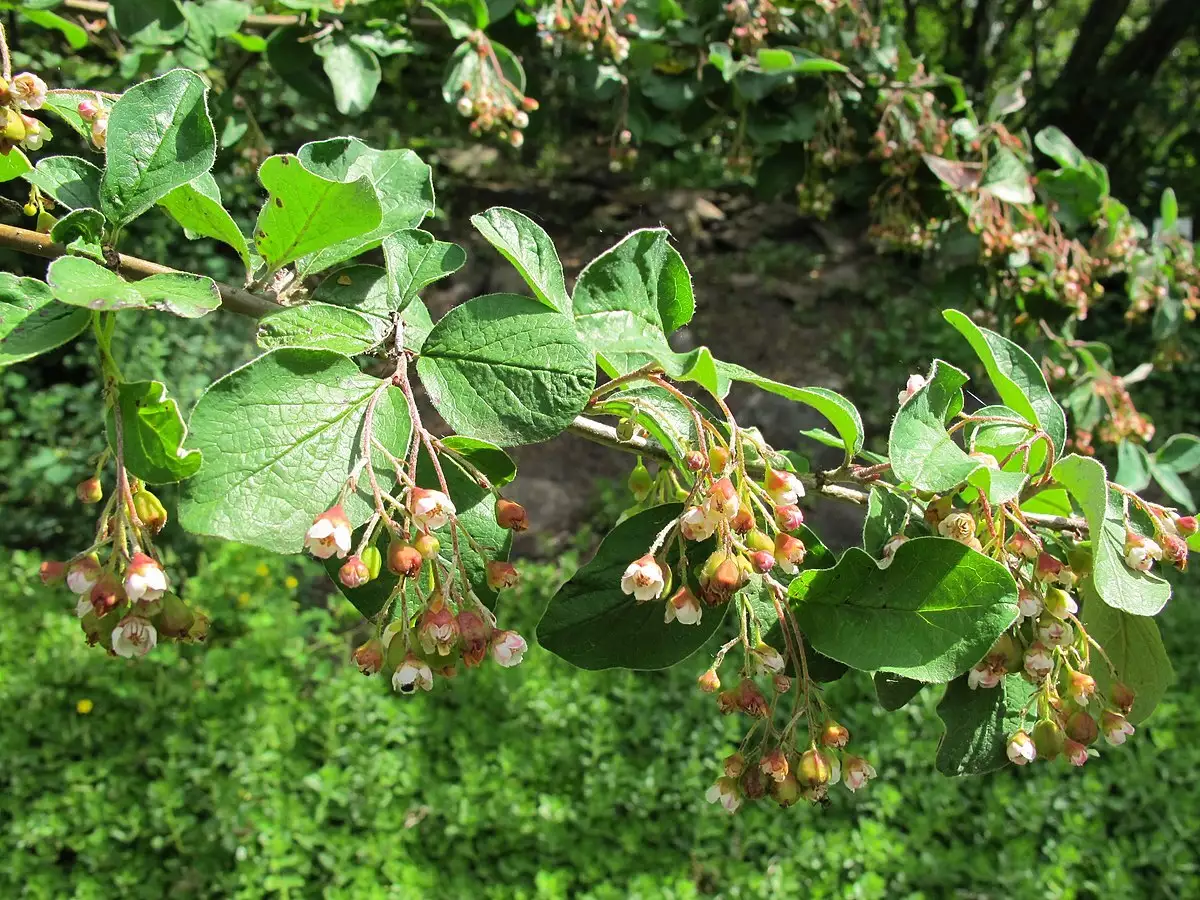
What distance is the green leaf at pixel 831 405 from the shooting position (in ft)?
1.91

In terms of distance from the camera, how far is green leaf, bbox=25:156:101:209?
23.4 inches

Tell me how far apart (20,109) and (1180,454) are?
1843 millimetres

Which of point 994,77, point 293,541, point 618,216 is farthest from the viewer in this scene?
point 994,77

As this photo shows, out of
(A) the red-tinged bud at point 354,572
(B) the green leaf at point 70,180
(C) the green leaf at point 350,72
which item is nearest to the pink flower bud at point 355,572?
(A) the red-tinged bud at point 354,572

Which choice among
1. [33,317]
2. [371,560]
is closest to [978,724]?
[371,560]

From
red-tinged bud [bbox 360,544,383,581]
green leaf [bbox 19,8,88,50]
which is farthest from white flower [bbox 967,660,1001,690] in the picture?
green leaf [bbox 19,8,88,50]

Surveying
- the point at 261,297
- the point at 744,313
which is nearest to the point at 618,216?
the point at 744,313

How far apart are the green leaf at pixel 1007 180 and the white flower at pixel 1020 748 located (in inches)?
57.9

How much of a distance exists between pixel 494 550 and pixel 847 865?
5.92ft

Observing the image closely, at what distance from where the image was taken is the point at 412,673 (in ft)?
1.90

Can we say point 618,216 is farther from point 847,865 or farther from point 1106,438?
point 847,865

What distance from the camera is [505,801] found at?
6.88 ft

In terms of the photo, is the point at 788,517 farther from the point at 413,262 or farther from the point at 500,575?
the point at 413,262

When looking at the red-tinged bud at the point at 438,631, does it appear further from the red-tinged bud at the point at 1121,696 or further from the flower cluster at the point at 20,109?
the red-tinged bud at the point at 1121,696
